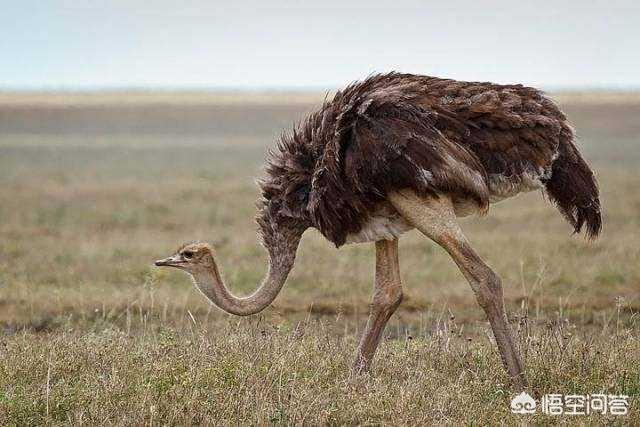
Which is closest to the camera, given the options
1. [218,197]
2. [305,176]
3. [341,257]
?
[305,176]

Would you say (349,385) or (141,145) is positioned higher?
(141,145)

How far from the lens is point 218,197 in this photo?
22.8 m

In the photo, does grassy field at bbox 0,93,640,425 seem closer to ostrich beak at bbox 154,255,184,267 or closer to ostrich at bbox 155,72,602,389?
ostrich at bbox 155,72,602,389

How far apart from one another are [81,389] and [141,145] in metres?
40.0

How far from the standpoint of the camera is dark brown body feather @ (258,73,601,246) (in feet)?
21.7

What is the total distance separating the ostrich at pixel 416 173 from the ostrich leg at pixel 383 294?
0.7 inches

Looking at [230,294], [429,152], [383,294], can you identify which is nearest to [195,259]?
[230,294]

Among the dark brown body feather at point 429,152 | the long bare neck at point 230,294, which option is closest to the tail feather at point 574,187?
the dark brown body feather at point 429,152

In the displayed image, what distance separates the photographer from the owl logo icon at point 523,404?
629 centimetres

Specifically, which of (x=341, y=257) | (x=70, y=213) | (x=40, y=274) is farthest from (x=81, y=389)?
(x=70, y=213)

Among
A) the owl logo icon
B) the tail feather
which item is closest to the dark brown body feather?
the tail feather

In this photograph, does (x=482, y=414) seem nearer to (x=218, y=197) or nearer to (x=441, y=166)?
(x=441, y=166)

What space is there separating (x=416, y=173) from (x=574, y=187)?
3.61 feet

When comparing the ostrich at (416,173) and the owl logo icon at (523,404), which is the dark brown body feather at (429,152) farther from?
the owl logo icon at (523,404)
